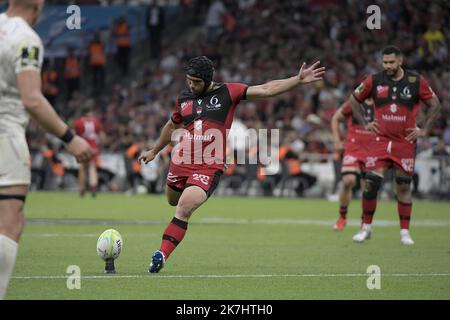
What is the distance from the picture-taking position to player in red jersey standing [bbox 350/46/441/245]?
49.4 ft

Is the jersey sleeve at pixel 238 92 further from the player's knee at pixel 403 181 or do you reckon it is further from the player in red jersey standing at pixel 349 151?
the player in red jersey standing at pixel 349 151

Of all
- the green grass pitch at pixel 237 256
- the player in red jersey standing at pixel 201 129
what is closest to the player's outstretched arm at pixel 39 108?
the green grass pitch at pixel 237 256

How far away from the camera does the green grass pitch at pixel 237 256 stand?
31.6ft

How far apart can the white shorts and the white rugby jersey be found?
90 mm

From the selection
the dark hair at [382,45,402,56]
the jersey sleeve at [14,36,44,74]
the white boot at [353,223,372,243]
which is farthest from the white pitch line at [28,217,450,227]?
the jersey sleeve at [14,36,44,74]

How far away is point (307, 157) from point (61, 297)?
70.8 feet

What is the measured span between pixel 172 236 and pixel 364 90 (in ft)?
17.5

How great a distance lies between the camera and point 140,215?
2148cm

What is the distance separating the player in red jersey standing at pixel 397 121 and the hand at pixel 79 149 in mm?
8091

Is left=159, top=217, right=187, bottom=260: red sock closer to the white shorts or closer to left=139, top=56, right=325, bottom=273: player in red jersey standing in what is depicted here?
left=139, top=56, right=325, bottom=273: player in red jersey standing

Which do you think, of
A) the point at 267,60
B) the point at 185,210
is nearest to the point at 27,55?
the point at 185,210

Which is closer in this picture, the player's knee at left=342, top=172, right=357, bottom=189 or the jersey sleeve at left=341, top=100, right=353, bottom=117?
the jersey sleeve at left=341, top=100, right=353, bottom=117

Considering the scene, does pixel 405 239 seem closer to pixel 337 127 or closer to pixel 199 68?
pixel 337 127

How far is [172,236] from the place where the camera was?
11.2 metres
